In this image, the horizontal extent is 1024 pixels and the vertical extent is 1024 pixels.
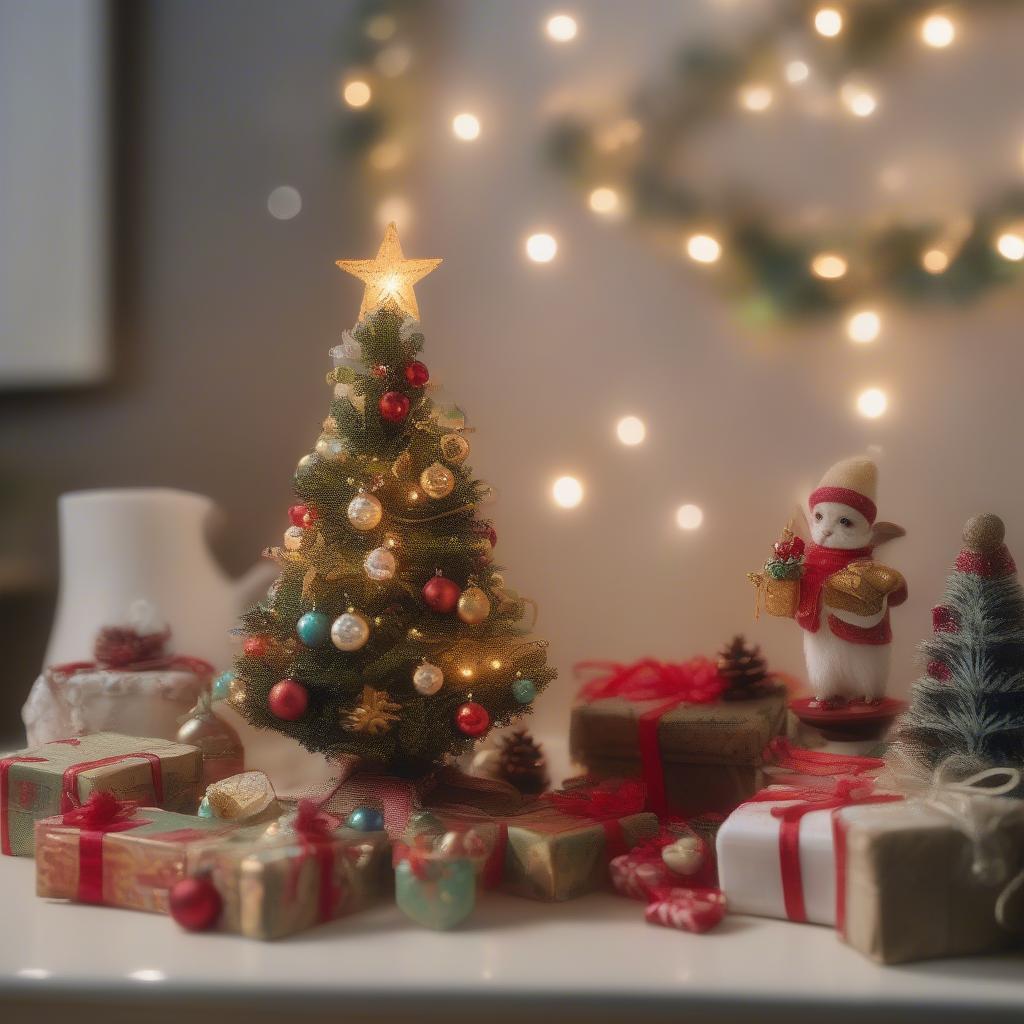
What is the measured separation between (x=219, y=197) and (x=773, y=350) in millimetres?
983

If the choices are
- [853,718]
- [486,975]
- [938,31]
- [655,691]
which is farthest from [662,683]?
[938,31]

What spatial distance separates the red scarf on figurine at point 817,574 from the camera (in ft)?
4.15

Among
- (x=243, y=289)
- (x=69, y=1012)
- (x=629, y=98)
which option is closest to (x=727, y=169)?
(x=629, y=98)

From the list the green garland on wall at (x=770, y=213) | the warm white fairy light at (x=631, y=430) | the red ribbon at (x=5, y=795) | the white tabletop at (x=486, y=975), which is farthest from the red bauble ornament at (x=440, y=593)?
the green garland on wall at (x=770, y=213)

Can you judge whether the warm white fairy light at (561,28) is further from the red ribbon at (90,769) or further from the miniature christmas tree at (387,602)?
the red ribbon at (90,769)

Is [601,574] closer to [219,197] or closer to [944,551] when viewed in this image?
[944,551]

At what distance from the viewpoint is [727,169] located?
5.28ft

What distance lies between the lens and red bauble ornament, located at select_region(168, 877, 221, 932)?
37.8 inches

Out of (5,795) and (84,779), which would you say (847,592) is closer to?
(84,779)

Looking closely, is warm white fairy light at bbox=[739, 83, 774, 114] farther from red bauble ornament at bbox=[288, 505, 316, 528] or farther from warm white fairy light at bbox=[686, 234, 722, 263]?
red bauble ornament at bbox=[288, 505, 316, 528]

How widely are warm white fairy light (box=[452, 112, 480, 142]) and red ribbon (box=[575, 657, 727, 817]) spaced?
87 cm

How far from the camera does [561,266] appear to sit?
1.71 m

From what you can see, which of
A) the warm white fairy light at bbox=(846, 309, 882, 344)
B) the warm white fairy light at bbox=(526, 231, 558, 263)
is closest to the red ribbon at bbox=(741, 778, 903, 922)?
the warm white fairy light at bbox=(846, 309, 882, 344)

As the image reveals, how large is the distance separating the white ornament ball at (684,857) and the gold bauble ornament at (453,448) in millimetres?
481
